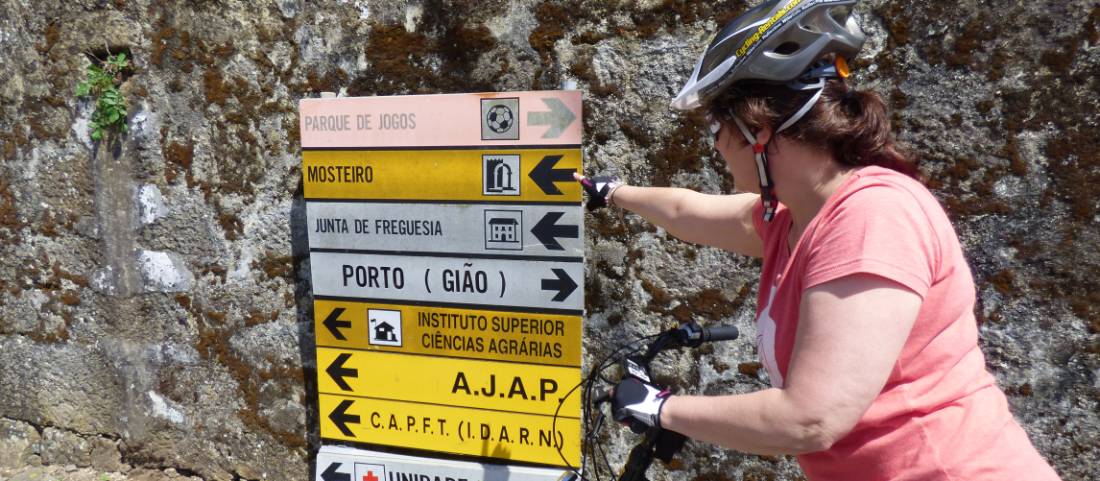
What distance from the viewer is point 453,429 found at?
242 cm

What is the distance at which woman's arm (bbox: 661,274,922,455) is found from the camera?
3.69ft

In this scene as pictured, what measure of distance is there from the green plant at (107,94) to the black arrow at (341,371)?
1.20 meters

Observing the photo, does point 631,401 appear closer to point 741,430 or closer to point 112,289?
point 741,430

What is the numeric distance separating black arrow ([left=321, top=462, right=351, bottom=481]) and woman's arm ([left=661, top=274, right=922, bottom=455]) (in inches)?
69.9

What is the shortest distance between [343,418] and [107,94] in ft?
4.83

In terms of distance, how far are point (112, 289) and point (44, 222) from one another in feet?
1.31


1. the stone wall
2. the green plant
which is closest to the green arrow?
the stone wall

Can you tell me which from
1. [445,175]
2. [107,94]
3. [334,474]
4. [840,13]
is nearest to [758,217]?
[840,13]

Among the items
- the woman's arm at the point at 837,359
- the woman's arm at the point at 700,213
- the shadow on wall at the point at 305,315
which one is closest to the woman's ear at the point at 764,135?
the woman's arm at the point at 837,359

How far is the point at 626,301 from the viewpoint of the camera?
230cm

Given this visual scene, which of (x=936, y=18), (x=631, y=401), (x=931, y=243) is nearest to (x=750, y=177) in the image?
(x=931, y=243)

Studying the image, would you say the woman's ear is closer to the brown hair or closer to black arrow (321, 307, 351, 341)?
the brown hair

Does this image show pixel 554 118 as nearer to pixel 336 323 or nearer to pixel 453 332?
pixel 453 332

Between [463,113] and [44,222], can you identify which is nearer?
[463,113]
